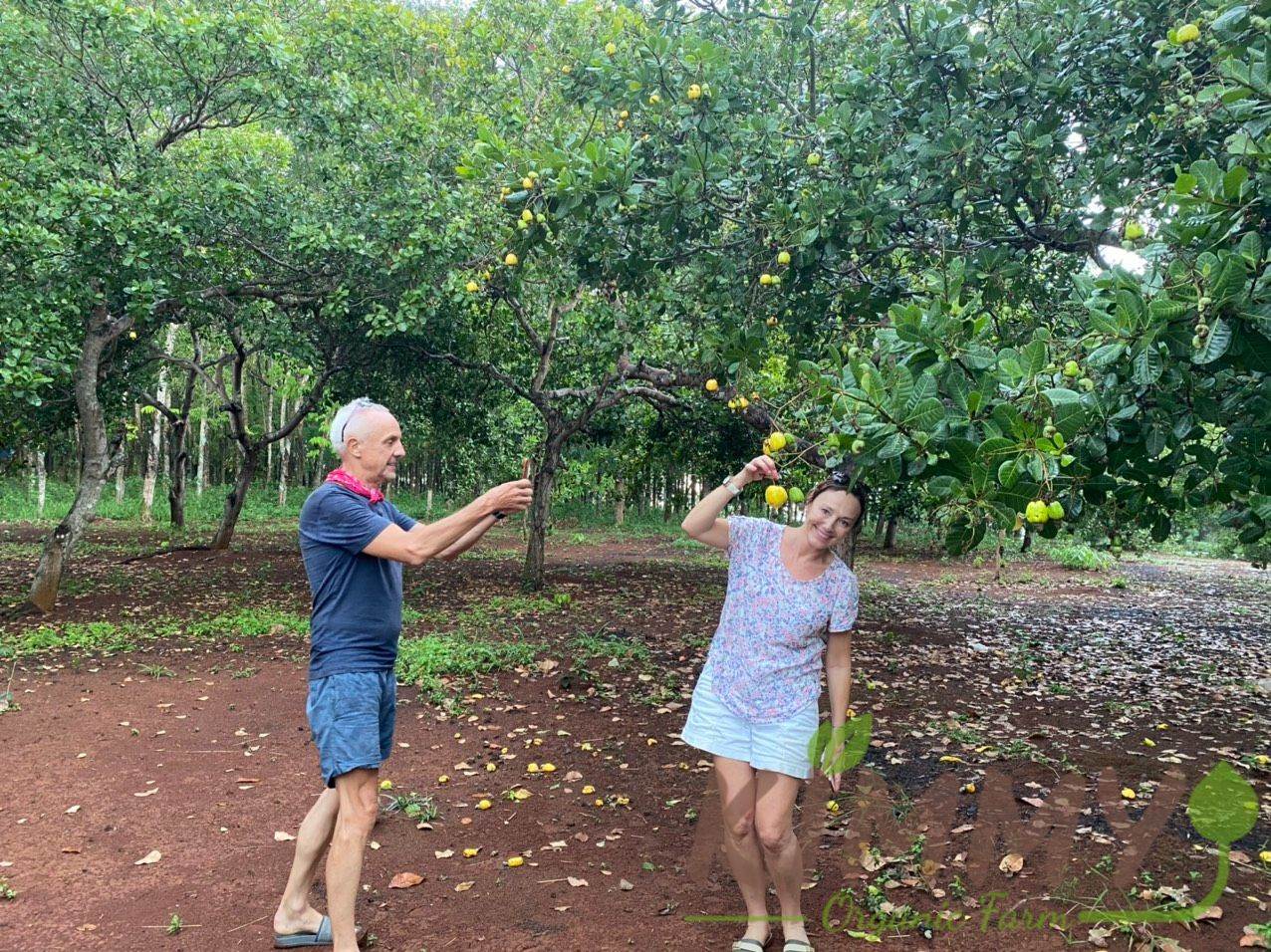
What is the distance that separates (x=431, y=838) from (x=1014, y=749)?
3704 millimetres

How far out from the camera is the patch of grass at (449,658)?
7078 mm

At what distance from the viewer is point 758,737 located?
9.96 feet

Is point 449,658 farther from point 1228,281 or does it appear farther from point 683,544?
point 683,544

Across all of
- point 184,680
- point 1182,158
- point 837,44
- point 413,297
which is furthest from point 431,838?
point 837,44

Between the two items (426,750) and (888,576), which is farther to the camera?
(888,576)

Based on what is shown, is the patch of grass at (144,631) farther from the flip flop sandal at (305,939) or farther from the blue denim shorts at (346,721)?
the blue denim shorts at (346,721)

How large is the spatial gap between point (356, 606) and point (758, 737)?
1514mm

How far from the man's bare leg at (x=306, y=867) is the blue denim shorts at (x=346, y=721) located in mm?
272

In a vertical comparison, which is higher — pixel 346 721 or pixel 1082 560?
pixel 346 721

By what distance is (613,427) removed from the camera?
14.0 metres

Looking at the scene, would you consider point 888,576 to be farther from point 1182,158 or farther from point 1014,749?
point 1182,158

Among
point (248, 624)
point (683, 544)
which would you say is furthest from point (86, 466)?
point (683, 544)

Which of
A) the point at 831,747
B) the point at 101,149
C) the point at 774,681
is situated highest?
the point at 101,149

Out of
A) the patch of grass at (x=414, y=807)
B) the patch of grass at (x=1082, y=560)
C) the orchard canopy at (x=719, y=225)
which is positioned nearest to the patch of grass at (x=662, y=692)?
the orchard canopy at (x=719, y=225)
